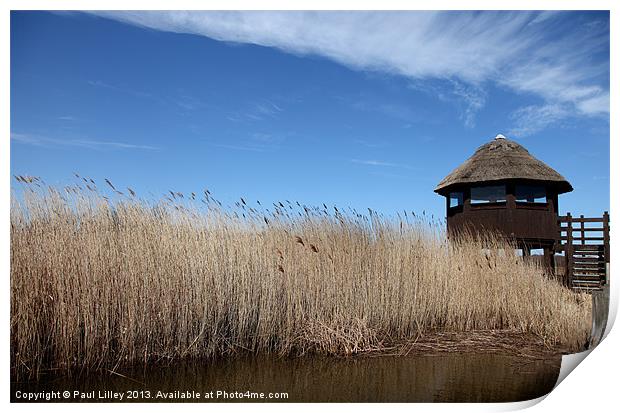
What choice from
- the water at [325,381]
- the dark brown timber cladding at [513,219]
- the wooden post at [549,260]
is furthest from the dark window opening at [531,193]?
the water at [325,381]

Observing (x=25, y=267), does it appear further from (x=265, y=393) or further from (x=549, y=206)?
(x=549, y=206)

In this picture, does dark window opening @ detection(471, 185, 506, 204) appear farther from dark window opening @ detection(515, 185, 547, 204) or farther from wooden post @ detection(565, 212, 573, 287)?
wooden post @ detection(565, 212, 573, 287)

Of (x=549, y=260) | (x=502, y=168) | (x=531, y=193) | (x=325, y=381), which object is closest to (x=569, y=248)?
(x=549, y=260)

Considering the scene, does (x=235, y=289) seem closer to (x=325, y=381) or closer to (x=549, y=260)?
(x=325, y=381)

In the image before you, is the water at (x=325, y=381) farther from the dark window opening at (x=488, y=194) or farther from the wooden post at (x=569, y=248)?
the dark window opening at (x=488, y=194)

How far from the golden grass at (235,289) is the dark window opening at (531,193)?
3.38 metres

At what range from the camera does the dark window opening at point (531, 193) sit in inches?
359

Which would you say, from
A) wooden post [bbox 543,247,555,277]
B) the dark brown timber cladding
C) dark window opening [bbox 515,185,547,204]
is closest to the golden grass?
wooden post [bbox 543,247,555,277]

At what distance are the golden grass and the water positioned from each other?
285mm

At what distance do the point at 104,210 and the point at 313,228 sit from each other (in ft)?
7.57

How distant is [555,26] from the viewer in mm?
3576

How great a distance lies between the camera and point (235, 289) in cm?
461

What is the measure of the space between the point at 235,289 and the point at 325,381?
1430 millimetres

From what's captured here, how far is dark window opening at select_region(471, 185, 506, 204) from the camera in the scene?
9438 mm
